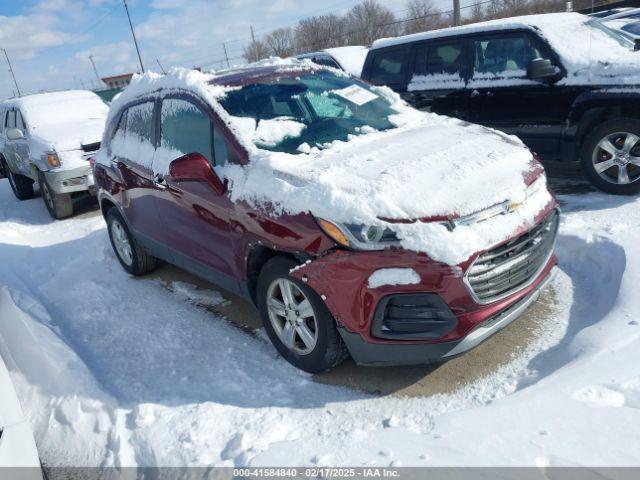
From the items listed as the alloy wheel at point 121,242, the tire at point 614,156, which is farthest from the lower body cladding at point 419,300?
the tire at point 614,156

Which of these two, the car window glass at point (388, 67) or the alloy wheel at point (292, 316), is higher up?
the car window glass at point (388, 67)

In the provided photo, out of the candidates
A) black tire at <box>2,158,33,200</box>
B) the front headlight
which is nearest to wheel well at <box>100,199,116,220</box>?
the front headlight

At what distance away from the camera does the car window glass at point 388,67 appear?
278 inches

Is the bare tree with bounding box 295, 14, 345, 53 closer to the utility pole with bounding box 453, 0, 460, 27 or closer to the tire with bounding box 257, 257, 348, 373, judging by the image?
the utility pole with bounding box 453, 0, 460, 27

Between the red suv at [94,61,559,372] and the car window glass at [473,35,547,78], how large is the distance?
2.31 meters

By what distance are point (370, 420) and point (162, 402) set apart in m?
1.24

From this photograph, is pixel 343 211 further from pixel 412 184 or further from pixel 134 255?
pixel 134 255

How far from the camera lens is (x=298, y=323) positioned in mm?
3105

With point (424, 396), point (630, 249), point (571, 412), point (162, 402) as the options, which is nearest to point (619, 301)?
point (630, 249)

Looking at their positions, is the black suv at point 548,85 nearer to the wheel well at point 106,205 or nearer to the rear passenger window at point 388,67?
the rear passenger window at point 388,67

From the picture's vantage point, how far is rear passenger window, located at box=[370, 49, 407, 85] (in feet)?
23.2

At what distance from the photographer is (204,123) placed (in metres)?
3.62

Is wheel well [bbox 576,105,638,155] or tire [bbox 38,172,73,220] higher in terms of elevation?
wheel well [bbox 576,105,638,155]

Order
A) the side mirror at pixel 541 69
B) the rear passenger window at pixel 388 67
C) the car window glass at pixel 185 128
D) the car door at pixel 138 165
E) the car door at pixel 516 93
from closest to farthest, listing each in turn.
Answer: the car window glass at pixel 185 128
the car door at pixel 138 165
the side mirror at pixel 541 69
the car door at pixel 516 93
the rear passenger window at pixel 388 67
